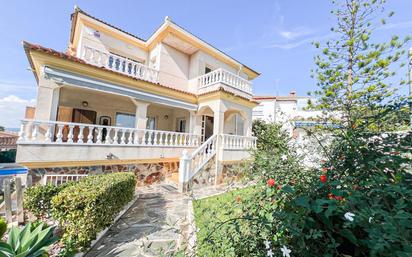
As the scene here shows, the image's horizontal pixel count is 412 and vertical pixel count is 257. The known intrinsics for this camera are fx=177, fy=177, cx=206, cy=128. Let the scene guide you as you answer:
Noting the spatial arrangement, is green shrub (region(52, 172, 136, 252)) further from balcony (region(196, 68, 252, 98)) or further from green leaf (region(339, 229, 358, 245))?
balcony (region(196, 68, 252, 98))

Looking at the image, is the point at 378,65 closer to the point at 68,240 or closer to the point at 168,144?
the point at 168,144

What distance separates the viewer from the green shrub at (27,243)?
2.96 m

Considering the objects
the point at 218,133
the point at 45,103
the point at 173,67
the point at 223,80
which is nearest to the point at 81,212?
the point at 45,103

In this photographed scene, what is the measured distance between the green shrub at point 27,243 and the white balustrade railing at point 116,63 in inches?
319

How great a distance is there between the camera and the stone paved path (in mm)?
3986

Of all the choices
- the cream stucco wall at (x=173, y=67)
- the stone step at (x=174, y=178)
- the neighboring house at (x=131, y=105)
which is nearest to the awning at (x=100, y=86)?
the neighboring house at (x=131, y=105)

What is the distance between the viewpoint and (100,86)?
8.66 metres

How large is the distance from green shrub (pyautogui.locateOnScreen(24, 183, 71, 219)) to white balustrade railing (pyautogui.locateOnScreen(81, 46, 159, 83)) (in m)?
6.67

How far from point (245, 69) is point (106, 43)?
1201cm

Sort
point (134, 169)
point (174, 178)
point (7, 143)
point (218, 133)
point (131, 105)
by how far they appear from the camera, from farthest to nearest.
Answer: point (7, 143) → point (131, 105) → point (218, 133) → point (174, 178) → point (134, 169)

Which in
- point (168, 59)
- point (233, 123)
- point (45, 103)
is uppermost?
point (168, 59)

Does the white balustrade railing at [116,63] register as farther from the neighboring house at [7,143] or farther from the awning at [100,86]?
the neighboring house at [7,143]

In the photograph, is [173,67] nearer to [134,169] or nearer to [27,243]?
[134,169]

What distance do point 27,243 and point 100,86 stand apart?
7.12 m
